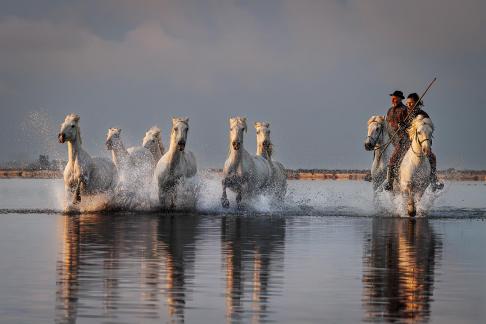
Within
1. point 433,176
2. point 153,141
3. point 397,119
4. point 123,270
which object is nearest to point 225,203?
point 397,119

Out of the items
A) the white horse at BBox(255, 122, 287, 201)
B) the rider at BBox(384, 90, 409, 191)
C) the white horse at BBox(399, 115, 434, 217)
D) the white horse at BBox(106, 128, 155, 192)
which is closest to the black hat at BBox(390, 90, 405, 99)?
the rider at BBox(384, 90, 409, 191)

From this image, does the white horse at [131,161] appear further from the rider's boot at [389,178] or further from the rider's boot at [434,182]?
the rider's boot at [434,182]

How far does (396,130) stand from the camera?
3161 cm

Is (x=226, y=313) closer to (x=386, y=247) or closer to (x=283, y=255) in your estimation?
(x=283, y=255)

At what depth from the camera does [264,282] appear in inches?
582

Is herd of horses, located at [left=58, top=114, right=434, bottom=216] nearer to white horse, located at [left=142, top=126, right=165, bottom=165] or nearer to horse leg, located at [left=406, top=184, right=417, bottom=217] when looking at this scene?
horse leg, located at [left=406, top=184, right=417, bottom=217]

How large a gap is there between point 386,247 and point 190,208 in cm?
1172

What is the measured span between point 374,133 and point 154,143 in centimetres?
750

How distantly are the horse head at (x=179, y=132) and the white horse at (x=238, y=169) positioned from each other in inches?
48.5

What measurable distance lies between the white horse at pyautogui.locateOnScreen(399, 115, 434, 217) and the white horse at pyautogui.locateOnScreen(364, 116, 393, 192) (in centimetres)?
144

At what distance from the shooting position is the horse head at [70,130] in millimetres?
30781

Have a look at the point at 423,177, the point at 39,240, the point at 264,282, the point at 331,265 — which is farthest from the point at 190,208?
the point at 264,282

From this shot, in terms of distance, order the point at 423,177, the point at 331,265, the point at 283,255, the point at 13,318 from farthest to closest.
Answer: the point at 423,177
the point at 283,255
the point at 331,265
the point at 13,318

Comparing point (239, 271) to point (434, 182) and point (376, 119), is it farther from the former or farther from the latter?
point (376, 119)
